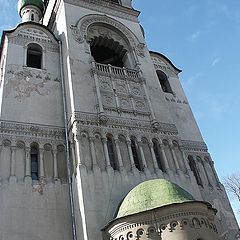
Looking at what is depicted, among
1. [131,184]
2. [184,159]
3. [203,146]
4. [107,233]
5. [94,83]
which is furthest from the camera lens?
[203,146]

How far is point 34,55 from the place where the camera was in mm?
17203

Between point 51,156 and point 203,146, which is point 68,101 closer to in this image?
point 51,156

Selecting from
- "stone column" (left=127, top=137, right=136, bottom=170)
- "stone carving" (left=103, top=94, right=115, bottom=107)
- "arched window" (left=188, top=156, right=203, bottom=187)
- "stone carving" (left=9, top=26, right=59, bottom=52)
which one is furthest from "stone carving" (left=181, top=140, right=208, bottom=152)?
"stone carving" (left=9, top=26, right=59, bottom=52)

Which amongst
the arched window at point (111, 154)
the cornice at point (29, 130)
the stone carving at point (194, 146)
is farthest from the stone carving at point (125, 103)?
the stone carving at point (194, 146)

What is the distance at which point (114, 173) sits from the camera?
12.3 metres

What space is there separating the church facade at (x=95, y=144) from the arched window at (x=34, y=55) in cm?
5

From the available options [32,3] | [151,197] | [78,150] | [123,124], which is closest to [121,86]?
[123,124]

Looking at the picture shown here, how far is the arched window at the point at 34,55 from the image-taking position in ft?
55.3

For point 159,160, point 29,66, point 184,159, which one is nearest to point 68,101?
point 29,66

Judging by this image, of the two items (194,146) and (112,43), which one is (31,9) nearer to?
(112,43)

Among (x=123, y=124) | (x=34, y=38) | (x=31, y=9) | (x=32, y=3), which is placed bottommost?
(x=123, y=124)

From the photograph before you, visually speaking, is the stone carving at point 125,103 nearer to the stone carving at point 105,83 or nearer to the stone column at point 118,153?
the stone carving at point 105,83

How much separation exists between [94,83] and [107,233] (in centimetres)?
692

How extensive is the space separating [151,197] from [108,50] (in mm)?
10813
